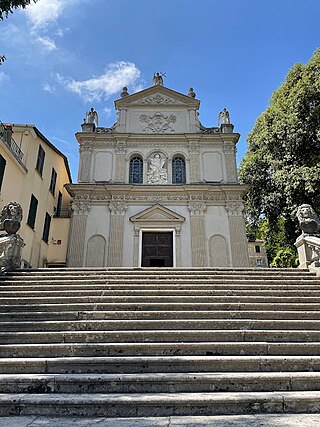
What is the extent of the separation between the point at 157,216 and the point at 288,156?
334 inches

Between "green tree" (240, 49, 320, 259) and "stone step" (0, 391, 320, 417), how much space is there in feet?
45.5

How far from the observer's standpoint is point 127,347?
16.2ft

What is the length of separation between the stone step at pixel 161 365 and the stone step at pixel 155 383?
0.38 meters

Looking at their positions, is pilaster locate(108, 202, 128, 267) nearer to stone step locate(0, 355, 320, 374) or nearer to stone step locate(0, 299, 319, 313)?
stone step locate(0, 299, 319, 313)

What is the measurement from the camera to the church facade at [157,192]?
51.2ft

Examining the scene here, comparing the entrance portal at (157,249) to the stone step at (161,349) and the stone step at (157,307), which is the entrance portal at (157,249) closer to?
the stone step at (157,307)

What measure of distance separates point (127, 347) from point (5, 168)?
431 inches

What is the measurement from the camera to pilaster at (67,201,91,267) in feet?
50.2

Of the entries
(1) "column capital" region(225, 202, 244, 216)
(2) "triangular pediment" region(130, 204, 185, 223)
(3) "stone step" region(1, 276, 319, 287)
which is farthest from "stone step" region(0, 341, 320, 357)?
(1) "column capital" region(225, 202, 244, 216)

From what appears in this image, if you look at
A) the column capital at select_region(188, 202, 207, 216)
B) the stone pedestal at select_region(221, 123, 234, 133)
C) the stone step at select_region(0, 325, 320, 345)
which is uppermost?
the stone pedestal at select_region(221, 123, 234, 133)

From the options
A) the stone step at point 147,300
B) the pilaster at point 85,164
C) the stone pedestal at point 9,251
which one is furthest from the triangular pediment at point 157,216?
the stone step at point 147,300

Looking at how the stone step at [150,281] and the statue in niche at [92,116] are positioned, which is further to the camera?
the statue in niche at [92,116]

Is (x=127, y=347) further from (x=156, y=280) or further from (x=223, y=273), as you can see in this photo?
(x=223, y=273)

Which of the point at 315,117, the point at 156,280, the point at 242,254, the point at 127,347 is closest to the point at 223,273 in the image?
the point at 156,280
